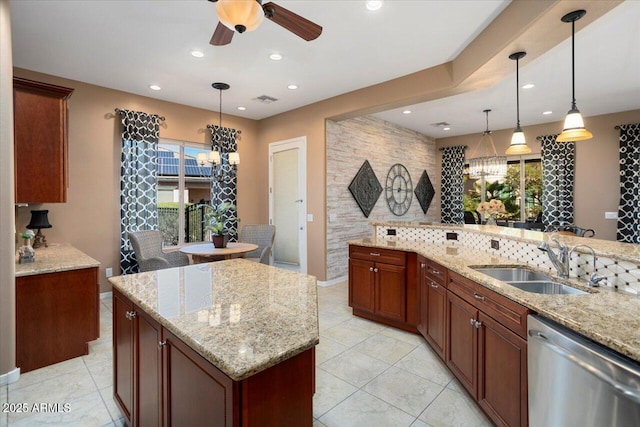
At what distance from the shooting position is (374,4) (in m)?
2.52

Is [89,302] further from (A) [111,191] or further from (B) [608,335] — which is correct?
(B) [608,335]

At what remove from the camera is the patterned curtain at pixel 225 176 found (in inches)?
211

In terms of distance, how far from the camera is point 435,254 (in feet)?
9.58

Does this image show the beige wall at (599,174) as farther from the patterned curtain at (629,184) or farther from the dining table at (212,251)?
the dining table at (212,251)

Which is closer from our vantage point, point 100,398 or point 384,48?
point 100,398

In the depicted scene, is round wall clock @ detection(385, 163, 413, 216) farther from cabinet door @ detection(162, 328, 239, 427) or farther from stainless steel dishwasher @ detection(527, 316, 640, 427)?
cabinet door @ detection(162, 328, 239, 427)

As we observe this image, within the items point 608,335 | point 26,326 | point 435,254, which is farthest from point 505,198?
point 26,326

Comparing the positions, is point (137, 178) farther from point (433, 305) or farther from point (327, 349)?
point (433, 305)

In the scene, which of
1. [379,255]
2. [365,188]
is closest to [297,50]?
[379,255]

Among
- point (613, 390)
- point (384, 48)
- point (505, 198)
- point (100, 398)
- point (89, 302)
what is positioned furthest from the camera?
point (505, 198)

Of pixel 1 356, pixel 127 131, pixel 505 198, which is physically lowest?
pixel 1 356

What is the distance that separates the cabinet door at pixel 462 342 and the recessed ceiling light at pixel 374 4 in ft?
7.56

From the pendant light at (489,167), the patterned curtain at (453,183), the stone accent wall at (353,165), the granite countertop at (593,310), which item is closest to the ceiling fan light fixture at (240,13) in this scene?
the granite countertop at (593,310)

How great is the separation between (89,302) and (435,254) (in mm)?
3126
